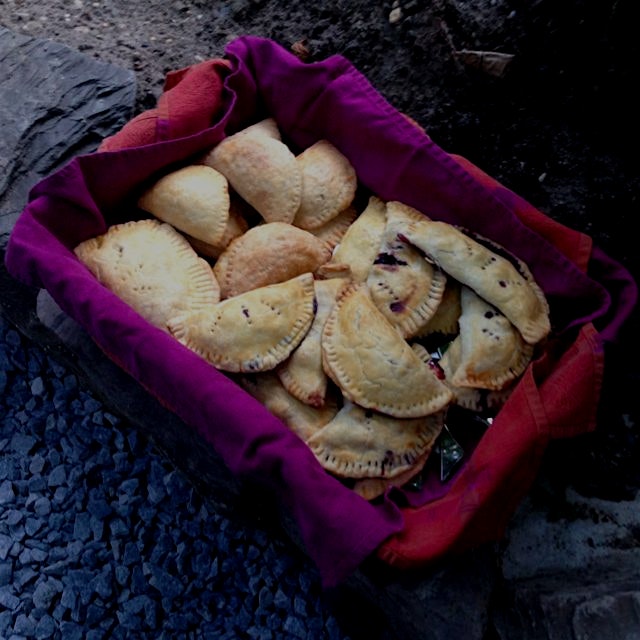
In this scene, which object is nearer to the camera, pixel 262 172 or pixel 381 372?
pixel 381 372

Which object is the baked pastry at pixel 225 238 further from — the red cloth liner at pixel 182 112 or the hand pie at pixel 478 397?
the hand pie at pixel 478 397

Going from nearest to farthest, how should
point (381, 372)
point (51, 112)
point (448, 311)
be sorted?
point (381, 372), point (448, 311), point (51, 112)

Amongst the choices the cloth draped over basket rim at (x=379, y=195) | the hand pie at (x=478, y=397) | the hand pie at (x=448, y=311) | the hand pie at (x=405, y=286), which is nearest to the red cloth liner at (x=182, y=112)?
the cloth draped over basket rim at (x=379, y=195)

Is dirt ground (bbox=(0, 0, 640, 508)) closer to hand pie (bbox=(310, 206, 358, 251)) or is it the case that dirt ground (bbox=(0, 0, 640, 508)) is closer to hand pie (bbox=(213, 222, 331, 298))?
hand pie (bbox=(310, 206, 358, 251))

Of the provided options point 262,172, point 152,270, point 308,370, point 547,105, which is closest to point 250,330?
point 308,370

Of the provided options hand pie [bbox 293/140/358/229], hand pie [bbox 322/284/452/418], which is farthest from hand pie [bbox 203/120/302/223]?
hand pie [bbox 322/284/452/418]

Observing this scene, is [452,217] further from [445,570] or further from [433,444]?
[445,570]

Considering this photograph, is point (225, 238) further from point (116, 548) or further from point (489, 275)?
point (116, 548)
